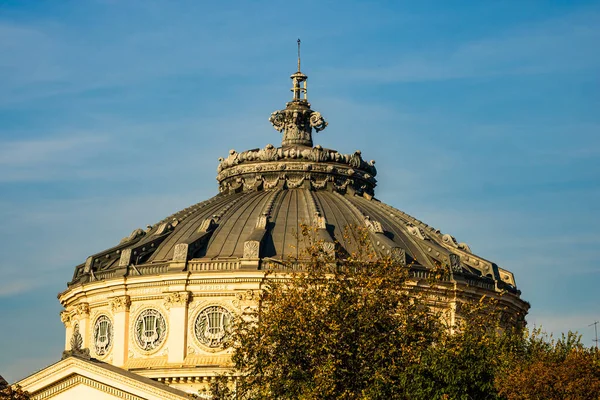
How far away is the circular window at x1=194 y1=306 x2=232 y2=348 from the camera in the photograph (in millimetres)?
118938

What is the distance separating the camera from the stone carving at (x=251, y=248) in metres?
120

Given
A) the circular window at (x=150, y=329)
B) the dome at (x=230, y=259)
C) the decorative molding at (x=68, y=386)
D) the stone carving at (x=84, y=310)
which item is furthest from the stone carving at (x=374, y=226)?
the decorative molding at (x=68, y=386)

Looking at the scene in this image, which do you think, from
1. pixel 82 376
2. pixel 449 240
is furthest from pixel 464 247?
pixel 82 376

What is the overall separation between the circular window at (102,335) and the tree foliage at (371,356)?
27.6 meters

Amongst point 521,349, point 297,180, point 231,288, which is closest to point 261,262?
point 231,288

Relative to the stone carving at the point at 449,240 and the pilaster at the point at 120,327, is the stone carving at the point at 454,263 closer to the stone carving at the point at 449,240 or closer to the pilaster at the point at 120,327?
the stone carving at the point at 449,240

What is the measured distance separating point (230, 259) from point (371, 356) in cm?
2837

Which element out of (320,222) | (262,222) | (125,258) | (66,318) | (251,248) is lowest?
(66,318)

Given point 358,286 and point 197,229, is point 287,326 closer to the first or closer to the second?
point 358,286

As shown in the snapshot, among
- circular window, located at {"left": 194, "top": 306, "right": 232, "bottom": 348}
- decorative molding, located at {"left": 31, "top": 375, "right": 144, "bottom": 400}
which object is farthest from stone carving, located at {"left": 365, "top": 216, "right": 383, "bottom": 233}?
decorative molding, located at {"left": 31, "top": 375, "right": 144, "bottom": 400}

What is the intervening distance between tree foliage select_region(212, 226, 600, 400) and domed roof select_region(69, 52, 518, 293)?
20.8 m

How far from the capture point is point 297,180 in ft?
428

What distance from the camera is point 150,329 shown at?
122m

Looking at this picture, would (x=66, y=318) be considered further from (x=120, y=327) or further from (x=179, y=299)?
(x=179, y=299)
